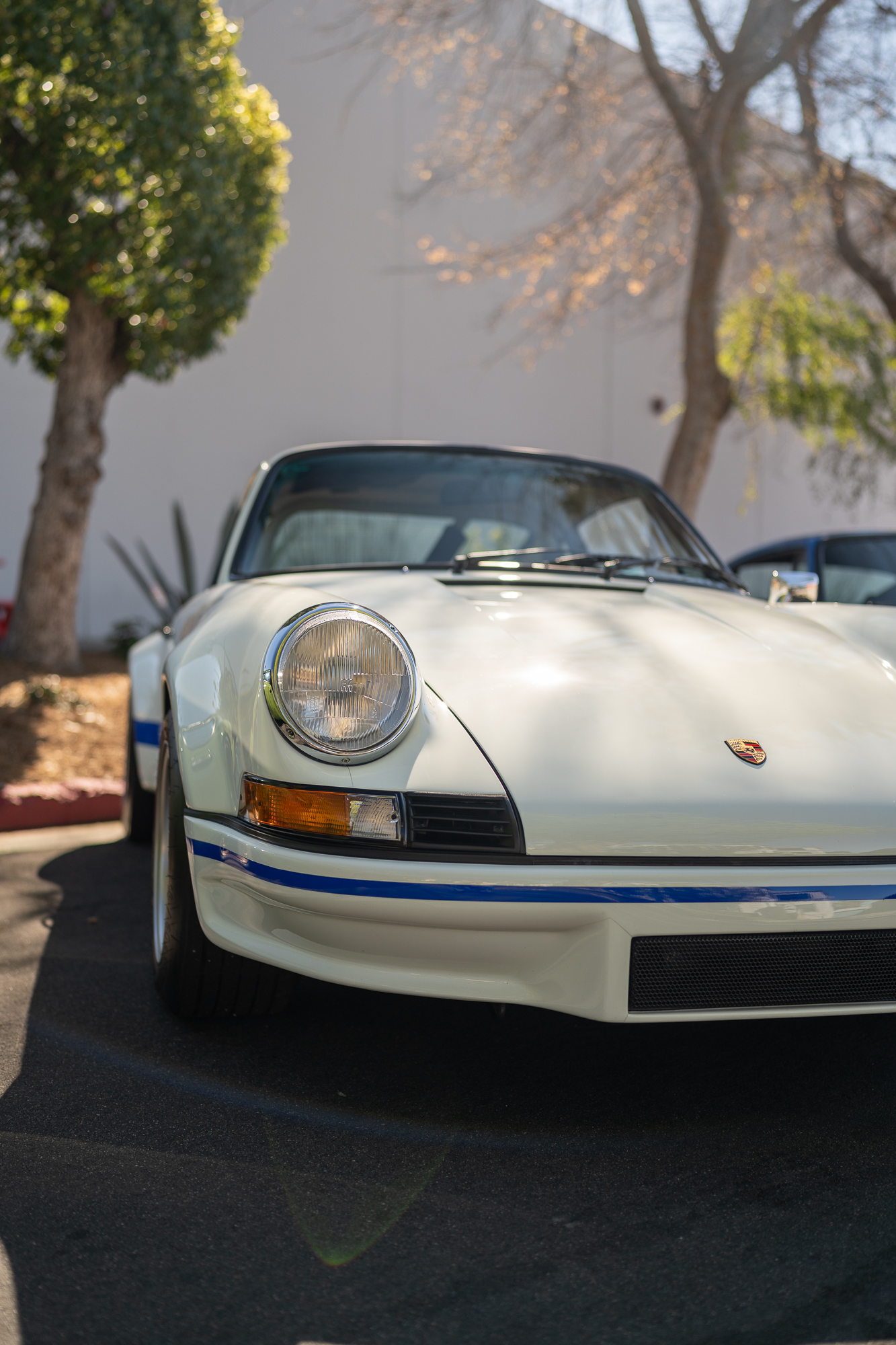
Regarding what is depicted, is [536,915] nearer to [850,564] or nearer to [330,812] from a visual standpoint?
[330,812]

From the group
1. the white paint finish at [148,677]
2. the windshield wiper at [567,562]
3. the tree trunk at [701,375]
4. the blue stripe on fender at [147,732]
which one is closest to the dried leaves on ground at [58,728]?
the white paint finish at [148,677]

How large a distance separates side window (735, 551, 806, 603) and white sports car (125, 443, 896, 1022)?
323cm

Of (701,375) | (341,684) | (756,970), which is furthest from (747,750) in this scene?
(701,375)

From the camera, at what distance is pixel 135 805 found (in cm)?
387

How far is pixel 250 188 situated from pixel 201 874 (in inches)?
230

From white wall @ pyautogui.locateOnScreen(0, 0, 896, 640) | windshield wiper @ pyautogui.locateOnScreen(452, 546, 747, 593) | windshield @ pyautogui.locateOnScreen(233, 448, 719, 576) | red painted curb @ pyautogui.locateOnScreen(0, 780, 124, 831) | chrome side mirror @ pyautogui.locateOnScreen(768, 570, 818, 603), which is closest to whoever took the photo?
windshield wiper @ pyautogui.locateOnScreen(452, 546, 747, 593)

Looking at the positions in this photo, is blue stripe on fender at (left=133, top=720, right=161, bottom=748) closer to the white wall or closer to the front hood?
the front hood

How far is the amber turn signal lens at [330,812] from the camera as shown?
1.81 metres

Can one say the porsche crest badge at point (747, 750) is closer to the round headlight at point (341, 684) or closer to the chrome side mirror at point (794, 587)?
the round headlight at point (341, 684)

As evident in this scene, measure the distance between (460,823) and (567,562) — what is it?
1194 mm

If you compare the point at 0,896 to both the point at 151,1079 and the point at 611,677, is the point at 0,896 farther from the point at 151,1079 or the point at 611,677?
the point at 611,677

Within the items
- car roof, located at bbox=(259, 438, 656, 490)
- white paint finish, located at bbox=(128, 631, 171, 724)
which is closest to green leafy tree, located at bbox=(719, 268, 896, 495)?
car roof, located at bbox=(259, 438, 656, 490)

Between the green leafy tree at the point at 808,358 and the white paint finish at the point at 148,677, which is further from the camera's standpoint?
the green leafy tree at the point at 808,358

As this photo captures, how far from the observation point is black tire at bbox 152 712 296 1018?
7.07ft
